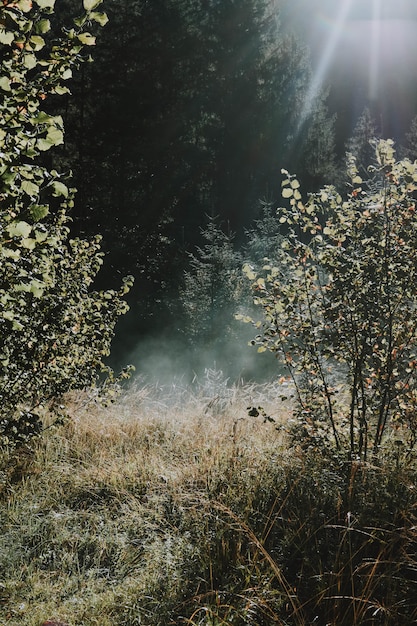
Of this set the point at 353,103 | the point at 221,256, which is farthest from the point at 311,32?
the point at 221,256

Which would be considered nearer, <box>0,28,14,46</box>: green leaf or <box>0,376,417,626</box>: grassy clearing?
<box>0,28,14,46</box>: green leaf

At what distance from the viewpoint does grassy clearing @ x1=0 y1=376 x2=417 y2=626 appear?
276 centimetres

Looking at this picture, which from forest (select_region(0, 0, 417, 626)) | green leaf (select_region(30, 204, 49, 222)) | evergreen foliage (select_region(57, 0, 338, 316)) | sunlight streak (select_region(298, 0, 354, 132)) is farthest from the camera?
sunlight streak (select_region(298, 0, 354, 132))

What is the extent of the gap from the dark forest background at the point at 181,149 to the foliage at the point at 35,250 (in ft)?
24.4

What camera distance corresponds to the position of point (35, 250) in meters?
2.19

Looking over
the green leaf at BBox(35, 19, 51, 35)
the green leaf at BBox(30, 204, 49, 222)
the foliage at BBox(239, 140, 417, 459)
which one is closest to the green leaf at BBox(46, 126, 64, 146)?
the green leaf at BBox(30, 204, 49, 222)

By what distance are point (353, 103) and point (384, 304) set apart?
26.9 m

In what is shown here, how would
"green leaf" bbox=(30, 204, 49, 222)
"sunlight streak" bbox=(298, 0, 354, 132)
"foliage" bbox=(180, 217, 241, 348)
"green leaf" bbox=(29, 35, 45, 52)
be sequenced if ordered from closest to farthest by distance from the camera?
1. "green leaf" bbox=(30, 204, 49, 222)
2. "green leaf" bbox=(29, 35, 45, 52)
3. "foliage" bbox=(180, 217, 241, 348)
4. "sunlight streak" bbox=(298, 0, 354, 132)

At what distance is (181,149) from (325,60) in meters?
13.7

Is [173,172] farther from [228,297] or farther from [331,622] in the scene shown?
[331,622]

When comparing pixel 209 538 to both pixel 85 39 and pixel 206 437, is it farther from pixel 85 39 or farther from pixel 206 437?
pixel 85 39

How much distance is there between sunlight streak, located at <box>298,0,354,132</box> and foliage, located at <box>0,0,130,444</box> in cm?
1866

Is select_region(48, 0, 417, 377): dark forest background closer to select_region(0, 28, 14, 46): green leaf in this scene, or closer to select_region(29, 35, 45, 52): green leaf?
select_region(29, 35, 45, 52): green leaf

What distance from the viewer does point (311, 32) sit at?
26484mm
